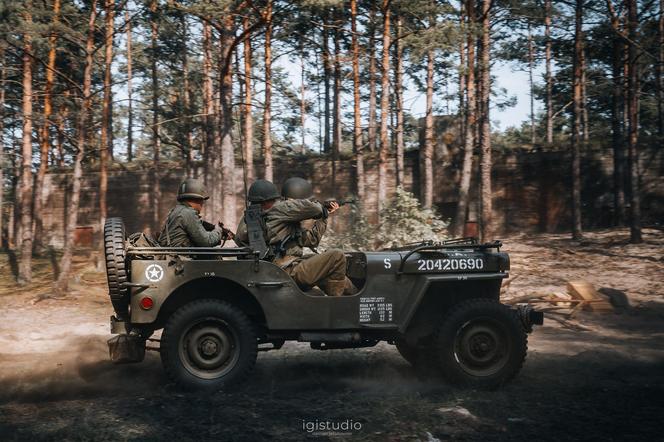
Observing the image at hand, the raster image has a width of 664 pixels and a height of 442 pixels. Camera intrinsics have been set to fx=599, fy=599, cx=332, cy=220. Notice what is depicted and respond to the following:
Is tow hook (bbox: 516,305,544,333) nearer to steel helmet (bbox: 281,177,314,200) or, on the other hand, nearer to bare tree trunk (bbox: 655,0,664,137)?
steel helmet (bbox: 281,177,314,200)

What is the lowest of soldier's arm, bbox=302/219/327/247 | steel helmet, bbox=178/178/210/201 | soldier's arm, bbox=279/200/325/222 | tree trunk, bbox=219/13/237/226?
soldier's arm, bbox=302/219/327/247

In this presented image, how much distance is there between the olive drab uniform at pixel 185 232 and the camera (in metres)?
6.05

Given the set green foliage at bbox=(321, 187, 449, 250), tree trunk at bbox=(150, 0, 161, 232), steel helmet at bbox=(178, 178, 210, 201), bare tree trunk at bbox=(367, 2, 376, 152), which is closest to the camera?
steel helmet at bbox=(178, 178, 210, 201)

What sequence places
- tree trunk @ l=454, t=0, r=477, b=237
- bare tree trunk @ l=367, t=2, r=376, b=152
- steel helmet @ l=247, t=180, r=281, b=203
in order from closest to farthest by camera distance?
steel helmet @ l=247, t=180, r=281, b=203
tree trunk @ l=454, t=0, r=477, b=237
bare tree trunk @ l=367, t=2, r=376, b=152

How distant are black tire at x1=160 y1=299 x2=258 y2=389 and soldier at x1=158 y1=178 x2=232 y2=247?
687mm

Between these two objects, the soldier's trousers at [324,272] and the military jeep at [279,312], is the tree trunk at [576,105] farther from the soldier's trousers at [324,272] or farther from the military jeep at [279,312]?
the soldier's trousers at [324,272]

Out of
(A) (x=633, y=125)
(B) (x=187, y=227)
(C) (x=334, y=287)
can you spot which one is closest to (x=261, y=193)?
(B) (x=187, y=227)

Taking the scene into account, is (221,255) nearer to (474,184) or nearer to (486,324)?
(486,324)

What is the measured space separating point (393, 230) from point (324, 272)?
11921mm

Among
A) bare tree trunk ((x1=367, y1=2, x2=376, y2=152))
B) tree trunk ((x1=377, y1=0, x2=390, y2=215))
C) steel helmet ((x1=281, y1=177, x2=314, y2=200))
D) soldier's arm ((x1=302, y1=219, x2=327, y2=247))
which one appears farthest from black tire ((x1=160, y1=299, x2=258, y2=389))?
bare tree trunk ((x1=367, y1=2, x2=376, y2=152))

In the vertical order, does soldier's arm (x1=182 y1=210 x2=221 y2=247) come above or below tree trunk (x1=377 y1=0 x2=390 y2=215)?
below

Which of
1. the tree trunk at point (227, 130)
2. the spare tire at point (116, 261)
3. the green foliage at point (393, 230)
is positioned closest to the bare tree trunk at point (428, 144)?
the green foliage at point (393, 230)

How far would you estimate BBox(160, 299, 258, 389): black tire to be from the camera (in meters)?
5.59

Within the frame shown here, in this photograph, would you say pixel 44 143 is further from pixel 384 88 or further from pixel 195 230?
pixel 195 230
